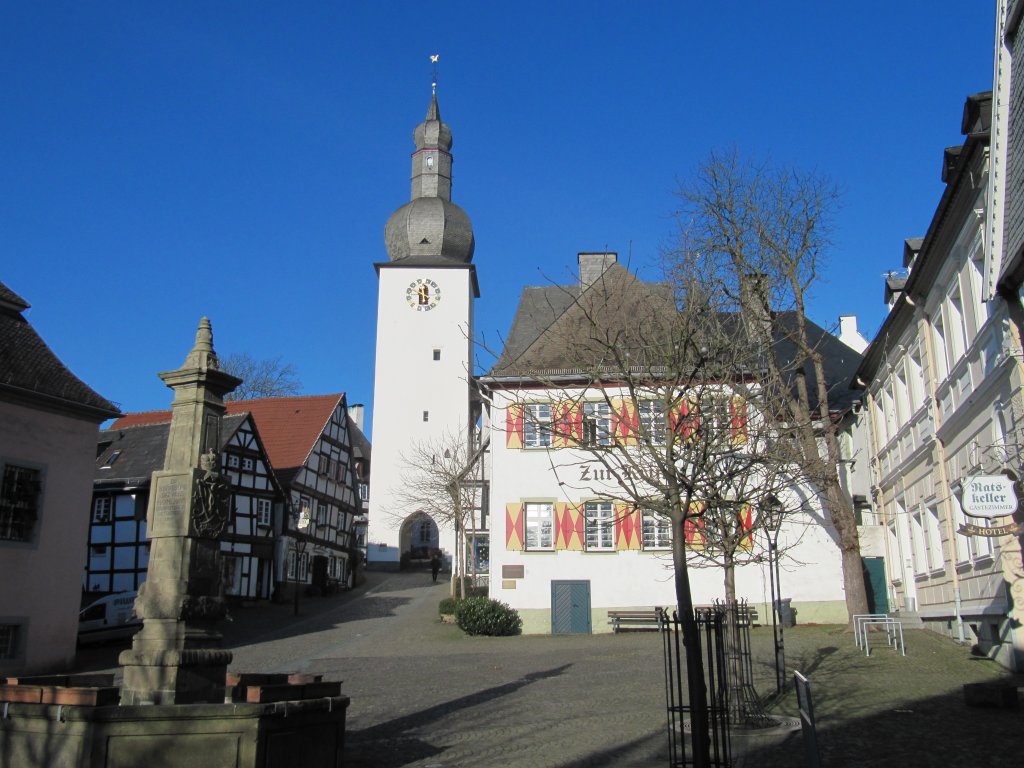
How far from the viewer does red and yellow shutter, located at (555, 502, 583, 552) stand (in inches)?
1066

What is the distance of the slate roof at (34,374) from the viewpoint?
20469 millimetres

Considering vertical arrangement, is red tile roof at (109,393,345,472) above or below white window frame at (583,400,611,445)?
above

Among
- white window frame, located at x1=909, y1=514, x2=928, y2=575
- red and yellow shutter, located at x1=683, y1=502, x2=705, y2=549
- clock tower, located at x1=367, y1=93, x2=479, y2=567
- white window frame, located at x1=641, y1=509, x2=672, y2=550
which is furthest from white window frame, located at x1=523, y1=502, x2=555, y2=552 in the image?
clock tower, located at x1=367, y1=93, x2=479, y2=567

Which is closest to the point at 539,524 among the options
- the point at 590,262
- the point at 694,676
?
the point at 590,262

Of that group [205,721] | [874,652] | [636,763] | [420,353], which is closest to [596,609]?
[874,652]

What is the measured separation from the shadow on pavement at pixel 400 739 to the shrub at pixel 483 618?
10799mm

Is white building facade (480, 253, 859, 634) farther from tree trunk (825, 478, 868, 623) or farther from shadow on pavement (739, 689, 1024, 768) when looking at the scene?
shadow on pavement (739, 689, 1024, 768)

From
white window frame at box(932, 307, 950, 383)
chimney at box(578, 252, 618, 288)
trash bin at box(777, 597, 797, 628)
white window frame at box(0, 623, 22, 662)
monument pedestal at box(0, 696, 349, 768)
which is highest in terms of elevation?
chimney at box(578, 252, 618, 288)

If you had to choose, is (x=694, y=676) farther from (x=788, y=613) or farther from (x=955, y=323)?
(x=788, y=613)

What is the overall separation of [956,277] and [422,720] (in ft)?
38.7

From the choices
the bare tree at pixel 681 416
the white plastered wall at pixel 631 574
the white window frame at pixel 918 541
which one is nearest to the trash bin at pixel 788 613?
the white plastered wall at pixel 631 574

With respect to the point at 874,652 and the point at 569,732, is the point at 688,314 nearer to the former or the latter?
the point at 569,732

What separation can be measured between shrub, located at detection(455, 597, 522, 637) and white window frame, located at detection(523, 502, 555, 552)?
2260 mm

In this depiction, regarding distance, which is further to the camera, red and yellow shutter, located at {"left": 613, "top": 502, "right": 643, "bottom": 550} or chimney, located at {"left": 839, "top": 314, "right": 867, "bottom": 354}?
chimney, located at {"left": 839, "top": 314, "right": 867, "bottom": 354}
